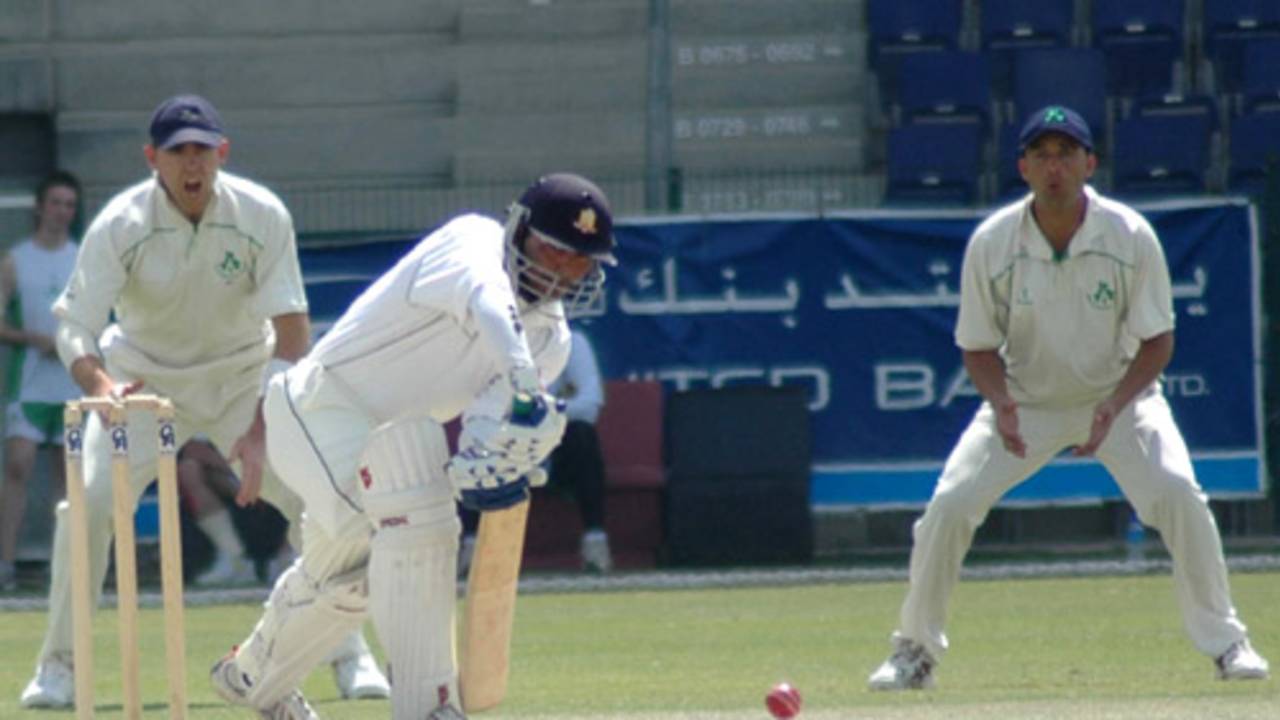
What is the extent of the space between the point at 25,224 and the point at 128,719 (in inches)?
336

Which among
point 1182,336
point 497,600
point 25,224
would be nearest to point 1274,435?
point 1182,336

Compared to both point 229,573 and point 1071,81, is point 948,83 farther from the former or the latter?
point 229,573

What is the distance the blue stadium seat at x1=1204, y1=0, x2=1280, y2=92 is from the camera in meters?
18.0

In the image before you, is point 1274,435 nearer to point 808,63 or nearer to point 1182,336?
point 1182,336

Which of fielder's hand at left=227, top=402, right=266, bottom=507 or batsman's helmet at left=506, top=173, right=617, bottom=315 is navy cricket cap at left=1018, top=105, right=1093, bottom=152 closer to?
fielder's hand at left=227, top=402, right=266, bottom=507

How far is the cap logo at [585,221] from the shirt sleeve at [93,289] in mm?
2539

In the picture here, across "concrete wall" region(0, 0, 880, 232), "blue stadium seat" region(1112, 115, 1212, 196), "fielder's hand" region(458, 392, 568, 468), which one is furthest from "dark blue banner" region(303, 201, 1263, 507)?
"fielder's hand" region(458, 392, 568, 468)

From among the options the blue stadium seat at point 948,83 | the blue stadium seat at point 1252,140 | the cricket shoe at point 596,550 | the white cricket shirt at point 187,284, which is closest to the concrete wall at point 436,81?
the blue stadium seat at point 948,83

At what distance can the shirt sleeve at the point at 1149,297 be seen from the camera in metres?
9.14

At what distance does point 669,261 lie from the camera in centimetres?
1508

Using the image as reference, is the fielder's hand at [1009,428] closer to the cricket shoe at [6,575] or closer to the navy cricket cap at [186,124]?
the navy cricket cap at [186,124]

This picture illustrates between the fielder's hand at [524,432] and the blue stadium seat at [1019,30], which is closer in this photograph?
the fielder's hand at [524,432]

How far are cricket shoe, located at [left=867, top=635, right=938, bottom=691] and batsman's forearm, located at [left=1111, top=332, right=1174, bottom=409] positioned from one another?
1006mm

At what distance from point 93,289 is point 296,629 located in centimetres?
201
